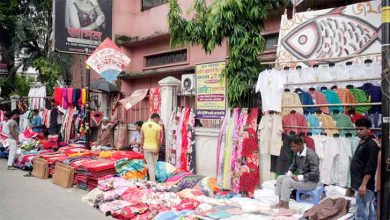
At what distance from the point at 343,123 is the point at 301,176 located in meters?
1.22

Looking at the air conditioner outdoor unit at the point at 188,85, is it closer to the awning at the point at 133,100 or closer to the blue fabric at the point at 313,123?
the awning at the point at 133,100

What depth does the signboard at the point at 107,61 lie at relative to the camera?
35.8 feet

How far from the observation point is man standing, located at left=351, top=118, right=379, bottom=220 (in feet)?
17.9

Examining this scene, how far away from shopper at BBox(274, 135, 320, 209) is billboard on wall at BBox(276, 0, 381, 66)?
181cm

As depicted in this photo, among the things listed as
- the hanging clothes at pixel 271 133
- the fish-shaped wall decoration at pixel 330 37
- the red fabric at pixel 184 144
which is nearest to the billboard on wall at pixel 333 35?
the fish-shaped wall decoration at pixel 330 37

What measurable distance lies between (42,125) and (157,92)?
22.6ft

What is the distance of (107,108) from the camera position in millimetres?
14281

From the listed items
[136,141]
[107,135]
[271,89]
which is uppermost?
[271,89]

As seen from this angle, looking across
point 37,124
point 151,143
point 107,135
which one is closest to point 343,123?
point 151,143

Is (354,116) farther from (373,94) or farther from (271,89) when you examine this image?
(271,89)

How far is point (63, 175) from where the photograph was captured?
10.2 metres

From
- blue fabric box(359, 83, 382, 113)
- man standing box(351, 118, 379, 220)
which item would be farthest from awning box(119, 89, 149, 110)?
man standing box(351, 118, 379, 220)

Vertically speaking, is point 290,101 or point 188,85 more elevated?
point 188,85

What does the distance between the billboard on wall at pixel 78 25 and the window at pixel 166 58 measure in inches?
121
